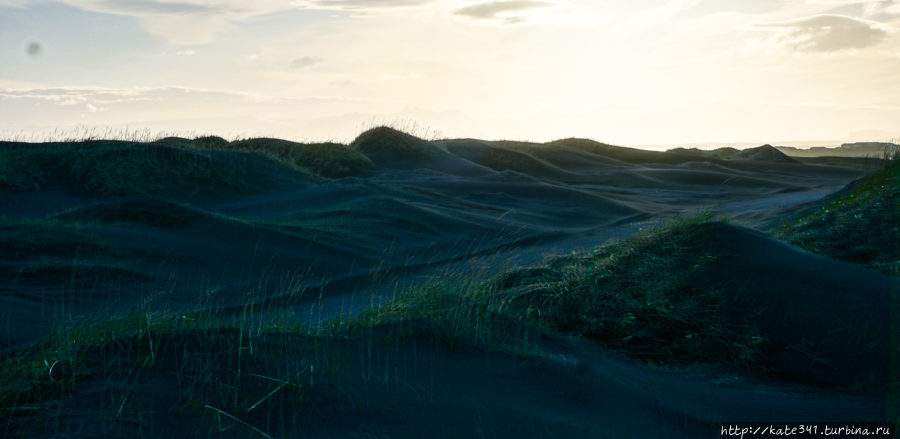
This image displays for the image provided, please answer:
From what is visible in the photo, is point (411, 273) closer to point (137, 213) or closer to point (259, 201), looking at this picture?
point (137, 213)

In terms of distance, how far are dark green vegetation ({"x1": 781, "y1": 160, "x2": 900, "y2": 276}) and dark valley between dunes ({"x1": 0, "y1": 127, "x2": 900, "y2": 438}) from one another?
0.05m

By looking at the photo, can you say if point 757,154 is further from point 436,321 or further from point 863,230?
point 436,321

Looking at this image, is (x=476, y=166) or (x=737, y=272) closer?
(x=737, y=272)

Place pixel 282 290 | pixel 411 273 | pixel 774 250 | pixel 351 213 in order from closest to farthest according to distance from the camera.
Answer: pixel 774 250 → pixel 282 290 → pixel 411 273 → pixel 351 213

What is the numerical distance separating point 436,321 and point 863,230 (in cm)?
656

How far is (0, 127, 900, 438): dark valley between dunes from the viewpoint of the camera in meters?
3.64

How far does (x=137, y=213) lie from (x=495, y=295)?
7.34 m

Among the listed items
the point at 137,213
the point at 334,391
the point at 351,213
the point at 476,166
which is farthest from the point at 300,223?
the point at 476,166

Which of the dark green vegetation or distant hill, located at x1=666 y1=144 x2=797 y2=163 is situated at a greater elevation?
distant hill, located at x1=666 y1=144 x2=797 y2=163

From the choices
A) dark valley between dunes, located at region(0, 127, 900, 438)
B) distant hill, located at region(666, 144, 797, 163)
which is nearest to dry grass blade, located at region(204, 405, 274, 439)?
dark valley between dunes, located at region(0, 127, 900, 438)

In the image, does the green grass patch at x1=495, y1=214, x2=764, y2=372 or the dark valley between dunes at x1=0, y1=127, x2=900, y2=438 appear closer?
the dark valley between dunes at x1=0, y1=127, x2=900, y2=438

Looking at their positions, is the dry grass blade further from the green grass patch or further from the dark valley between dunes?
the green grass patch

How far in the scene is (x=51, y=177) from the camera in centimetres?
1609

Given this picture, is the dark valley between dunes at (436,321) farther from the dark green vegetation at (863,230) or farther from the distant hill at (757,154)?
the distant hill at (757,154)
